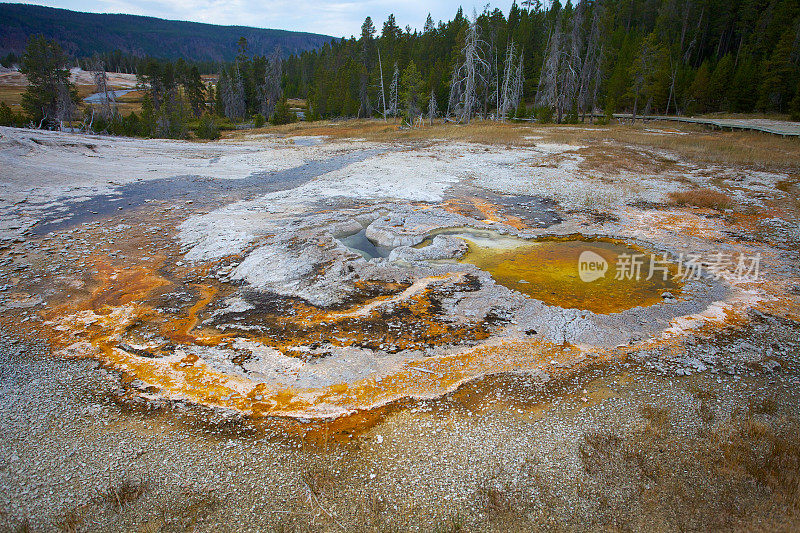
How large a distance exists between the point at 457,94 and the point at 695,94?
2453 centimetres

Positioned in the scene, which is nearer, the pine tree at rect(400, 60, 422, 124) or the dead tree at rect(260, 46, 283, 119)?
the pine tree at rect(400, 60, 422, 124)

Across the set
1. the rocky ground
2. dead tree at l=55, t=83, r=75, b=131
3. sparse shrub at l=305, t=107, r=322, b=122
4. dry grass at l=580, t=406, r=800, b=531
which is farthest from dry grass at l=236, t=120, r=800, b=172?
dead tree at l=55, t=83, r=75, b=131

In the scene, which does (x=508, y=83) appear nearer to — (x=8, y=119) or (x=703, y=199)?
(x=703, y=199)

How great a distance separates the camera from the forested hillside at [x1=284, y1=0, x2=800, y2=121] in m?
35.5

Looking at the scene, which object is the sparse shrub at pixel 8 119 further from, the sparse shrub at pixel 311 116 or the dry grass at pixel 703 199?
the dry grass at pixel 703 199

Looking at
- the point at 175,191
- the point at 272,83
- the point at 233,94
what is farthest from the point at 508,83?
the point at 175,191

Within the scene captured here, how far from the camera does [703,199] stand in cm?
1289

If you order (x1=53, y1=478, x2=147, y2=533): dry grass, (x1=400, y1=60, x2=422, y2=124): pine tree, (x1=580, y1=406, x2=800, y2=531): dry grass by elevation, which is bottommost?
(x1=53, y1=478, x2=147, y2=533): dry grass

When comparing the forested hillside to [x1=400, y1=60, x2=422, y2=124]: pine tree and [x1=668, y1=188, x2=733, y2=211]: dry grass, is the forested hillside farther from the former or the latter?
[x1=668, y1=188, x2=733, y2=211]: dry grass

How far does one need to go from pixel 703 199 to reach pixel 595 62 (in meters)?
34.8

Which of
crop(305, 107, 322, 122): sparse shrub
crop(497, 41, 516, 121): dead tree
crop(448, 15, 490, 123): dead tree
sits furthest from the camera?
crop(305, 107, 322, 122): sparse shrub
